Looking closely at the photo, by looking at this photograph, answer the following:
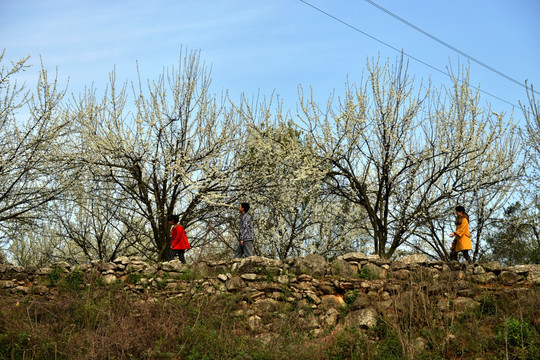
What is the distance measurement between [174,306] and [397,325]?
4201mm

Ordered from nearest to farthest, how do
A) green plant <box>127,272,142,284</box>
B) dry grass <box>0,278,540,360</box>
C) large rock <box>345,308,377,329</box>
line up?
dry grass <box>0,278,540,360</box>, large rock <box>345,308,377,329</box>, green plant <box>127,272,142,284</box>

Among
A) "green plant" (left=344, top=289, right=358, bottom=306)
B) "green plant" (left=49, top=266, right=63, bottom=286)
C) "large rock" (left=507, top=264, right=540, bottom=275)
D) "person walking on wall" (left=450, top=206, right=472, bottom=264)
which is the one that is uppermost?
"person walking on wall" (left=450, top=206, right=472, bottom=264)

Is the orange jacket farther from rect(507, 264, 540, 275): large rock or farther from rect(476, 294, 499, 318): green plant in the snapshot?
rect(476, 294, 499, 318): green plant

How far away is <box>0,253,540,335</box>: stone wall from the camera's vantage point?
1073cm

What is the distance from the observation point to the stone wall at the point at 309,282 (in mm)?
10734

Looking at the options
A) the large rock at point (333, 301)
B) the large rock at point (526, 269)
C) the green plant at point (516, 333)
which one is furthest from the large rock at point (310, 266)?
the large rock at point (526, 269)

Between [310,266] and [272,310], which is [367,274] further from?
[272,310]

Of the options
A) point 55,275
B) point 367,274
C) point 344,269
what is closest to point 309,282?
point 344,269

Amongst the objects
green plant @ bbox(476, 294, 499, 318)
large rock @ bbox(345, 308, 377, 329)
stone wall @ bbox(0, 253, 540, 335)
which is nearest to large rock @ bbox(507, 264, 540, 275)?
stone wall @ bbox(0, 253, 540, 335)

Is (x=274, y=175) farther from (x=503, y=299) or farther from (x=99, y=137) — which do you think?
(x=503, y=299)

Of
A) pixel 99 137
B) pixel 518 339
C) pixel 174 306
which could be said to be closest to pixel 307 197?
pixel 99 137

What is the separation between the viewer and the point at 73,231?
1966 cm

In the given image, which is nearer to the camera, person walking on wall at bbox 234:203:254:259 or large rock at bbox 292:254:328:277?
large rock at bbox 292:254:328:277

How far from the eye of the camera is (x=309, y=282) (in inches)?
449
